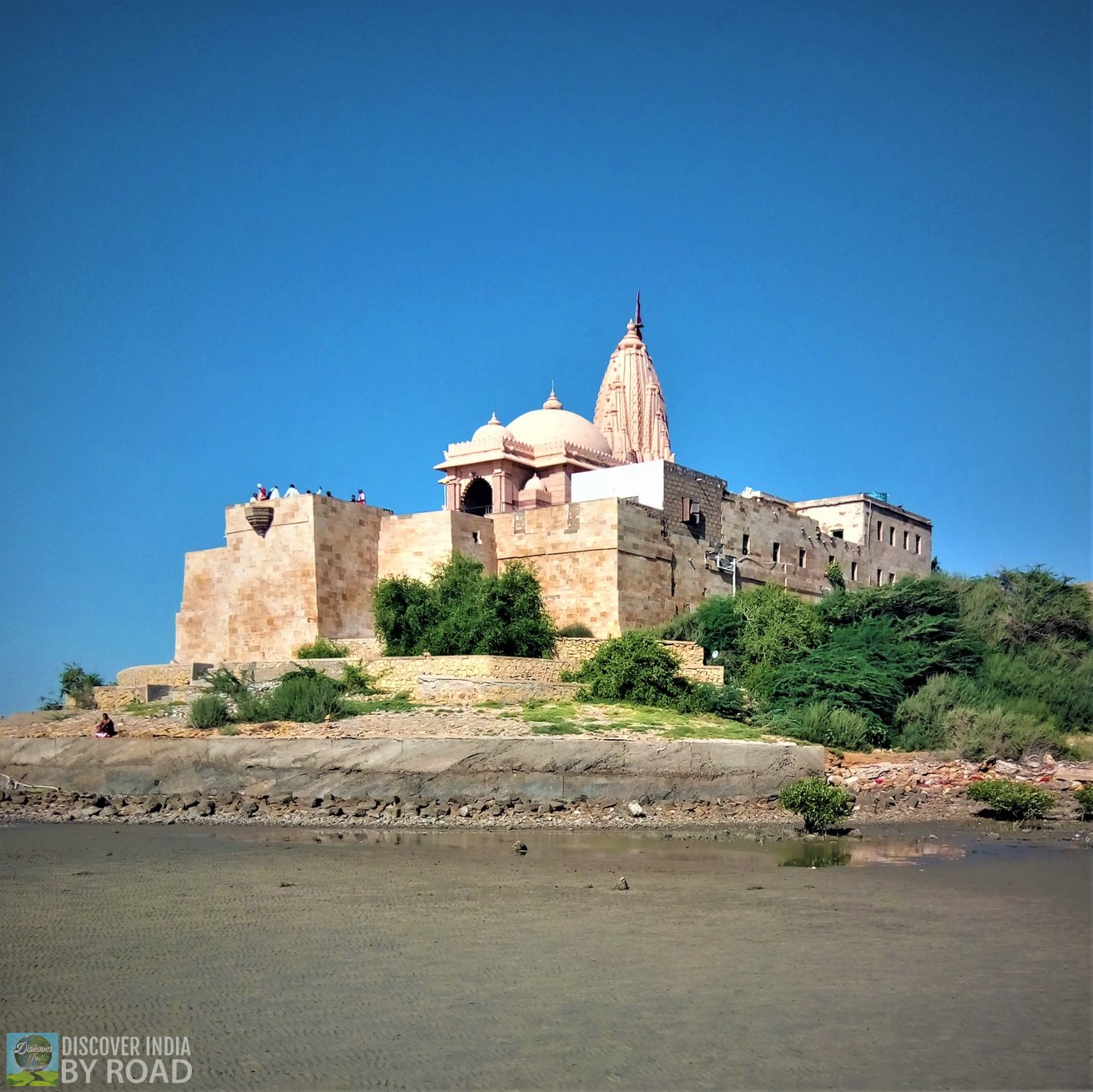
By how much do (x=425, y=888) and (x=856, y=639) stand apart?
49.6 feet

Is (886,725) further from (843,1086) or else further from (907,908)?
(843,1086)

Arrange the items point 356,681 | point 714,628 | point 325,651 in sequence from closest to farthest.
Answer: point 356,681 → point 325,651 → point 714,628

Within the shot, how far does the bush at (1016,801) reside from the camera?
14.5 m

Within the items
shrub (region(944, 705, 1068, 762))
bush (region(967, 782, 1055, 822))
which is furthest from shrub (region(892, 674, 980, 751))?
bush (region(967, 782, 1055, 822))

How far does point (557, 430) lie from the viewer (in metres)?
32.2

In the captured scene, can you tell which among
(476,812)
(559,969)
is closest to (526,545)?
(476,812)

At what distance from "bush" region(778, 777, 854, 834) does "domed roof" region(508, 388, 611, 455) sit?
727 inches

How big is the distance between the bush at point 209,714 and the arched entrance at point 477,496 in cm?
1332

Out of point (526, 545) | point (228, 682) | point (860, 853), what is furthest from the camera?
point (526, 545)

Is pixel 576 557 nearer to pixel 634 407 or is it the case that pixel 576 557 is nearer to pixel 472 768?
pixel 472 768

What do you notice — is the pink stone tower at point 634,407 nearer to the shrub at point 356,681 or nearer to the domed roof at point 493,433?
the domed roof at point 493,433

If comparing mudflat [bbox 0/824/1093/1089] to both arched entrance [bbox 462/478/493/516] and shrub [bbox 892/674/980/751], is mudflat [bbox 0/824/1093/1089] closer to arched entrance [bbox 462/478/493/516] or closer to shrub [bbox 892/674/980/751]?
shrub [bbox 892/674/980/751]

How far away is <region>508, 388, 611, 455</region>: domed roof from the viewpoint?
32.0 m

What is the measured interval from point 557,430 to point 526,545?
5.86 metres
